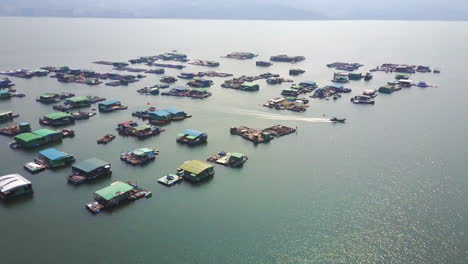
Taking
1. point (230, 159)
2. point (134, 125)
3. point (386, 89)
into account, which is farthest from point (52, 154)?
point (386, 89)

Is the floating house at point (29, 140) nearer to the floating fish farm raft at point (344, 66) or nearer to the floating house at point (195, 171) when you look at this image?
the floating house at point (195, 171)

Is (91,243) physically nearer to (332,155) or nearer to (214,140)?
(214,140)

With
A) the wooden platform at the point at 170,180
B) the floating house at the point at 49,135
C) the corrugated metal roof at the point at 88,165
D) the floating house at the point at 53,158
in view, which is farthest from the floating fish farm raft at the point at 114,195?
the floating house at the point at 49,135

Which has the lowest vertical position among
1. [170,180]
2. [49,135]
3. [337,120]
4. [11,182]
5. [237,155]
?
[337,120]

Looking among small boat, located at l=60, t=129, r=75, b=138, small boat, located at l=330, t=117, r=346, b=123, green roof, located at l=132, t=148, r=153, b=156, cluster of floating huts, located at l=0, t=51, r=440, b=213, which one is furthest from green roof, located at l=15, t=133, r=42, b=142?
small boat, located at l=330, t=117, r=346, b=123

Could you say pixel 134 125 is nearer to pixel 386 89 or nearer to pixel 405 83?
pixel 386 89
